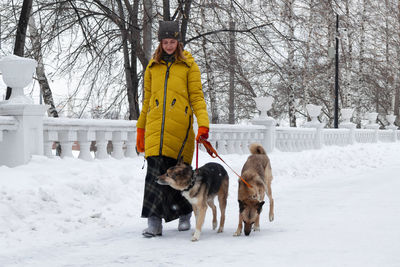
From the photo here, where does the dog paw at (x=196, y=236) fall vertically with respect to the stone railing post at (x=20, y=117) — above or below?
below

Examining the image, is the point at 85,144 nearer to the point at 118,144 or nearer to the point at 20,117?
the point at 118,144

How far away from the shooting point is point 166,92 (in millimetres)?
5949

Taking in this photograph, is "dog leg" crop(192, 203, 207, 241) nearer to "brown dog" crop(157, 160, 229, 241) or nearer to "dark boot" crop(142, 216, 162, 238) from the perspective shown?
"brown dog" crop(157, 160, 229, 241)

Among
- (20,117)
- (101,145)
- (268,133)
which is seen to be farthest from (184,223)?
(268,133)

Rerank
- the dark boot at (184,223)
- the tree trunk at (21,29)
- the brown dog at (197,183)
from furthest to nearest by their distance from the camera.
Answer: the tree trunk at (21,29)
the dark boot at (184,223)
the brown dog at (197,183)

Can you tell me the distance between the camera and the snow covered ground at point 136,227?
479 centimetres

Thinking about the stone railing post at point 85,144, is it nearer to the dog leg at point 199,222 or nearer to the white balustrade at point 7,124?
the white balustrade at point 7,124

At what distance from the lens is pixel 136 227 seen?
658 centimetres

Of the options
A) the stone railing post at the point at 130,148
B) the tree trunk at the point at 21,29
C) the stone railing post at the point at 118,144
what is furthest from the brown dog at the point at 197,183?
the tree trunk at the point at 21,29

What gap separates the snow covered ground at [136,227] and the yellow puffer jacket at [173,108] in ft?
3.51

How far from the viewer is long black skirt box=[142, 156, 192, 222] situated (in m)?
5.96

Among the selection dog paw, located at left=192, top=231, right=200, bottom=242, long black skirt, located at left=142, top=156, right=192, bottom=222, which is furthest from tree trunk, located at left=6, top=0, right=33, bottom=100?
dog paw, located at left=192, top=231, right=200, bottom=242

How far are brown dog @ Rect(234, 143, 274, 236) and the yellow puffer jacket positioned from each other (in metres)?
0.82

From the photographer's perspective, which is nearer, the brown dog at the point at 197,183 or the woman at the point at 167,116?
the brown dog at the point at 197,183
